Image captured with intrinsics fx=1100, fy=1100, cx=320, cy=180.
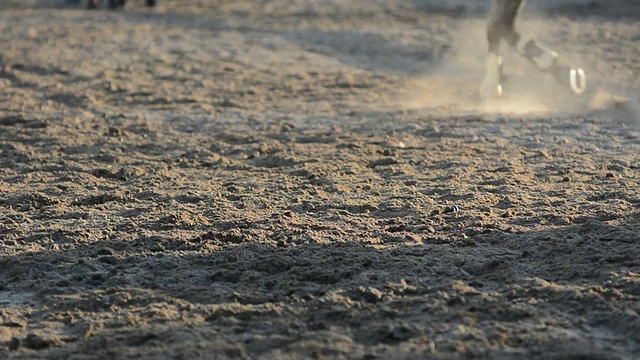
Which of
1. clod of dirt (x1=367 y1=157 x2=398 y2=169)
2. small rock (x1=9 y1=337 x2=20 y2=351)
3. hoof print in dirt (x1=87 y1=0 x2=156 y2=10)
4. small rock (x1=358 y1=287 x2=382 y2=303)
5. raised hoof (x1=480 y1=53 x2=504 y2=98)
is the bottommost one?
hoof print in dirt (x1=87 y1=0 x2=156 y2=10)

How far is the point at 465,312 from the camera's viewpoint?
4766mm

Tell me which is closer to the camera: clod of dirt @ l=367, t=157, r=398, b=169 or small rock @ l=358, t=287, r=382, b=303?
small rock @ l=358, t=287, r=382, b=303

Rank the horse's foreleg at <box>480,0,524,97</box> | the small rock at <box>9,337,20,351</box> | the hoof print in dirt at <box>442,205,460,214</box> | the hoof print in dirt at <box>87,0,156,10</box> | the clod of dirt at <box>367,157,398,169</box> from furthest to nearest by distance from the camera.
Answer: the hoof print in dirt at <box>87,0,156,10</box> < the horse's foreleg at <box>480,0,524,97</box> < the clod of dirt at <box>367,157,398,169</box> < the hoof print in dirt at <box>442,205,460,214</box> < the small rock at <box>9,337,20,351</box>

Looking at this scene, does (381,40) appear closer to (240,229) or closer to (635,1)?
(635,1)

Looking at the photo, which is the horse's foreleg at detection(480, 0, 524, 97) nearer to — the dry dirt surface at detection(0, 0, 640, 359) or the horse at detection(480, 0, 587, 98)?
the horse at detection(480, 0, 587, 98)

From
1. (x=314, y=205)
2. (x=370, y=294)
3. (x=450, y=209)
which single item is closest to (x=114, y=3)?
(x=314, y=205)

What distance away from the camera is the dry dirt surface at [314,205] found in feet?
15.3

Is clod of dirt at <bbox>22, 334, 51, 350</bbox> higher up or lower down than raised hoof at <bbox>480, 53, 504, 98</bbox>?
lower down

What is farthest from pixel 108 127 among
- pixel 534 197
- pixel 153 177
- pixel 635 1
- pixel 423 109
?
pixel 635 1

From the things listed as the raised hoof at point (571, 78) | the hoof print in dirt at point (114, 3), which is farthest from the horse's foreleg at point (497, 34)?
the hoof print in dirt at point (114, 3)

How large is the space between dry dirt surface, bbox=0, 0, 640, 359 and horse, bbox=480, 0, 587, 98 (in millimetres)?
234

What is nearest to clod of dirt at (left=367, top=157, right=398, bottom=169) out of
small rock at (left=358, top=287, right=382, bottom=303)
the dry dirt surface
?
the dry dirt surface

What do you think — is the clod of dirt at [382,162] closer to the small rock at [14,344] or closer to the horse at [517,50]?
the horse at [517,50]

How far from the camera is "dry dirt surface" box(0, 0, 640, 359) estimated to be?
15.3 feet
